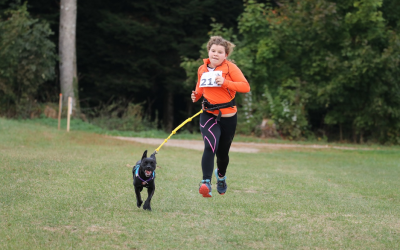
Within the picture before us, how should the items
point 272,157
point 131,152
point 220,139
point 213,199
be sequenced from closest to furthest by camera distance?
point 220,139
point 213,199
point 131,152
point 272,157

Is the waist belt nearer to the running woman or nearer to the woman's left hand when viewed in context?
the running woman

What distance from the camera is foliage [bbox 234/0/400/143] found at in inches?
833

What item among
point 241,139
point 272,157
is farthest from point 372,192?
point 241,139

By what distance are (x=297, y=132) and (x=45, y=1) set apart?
15.1m

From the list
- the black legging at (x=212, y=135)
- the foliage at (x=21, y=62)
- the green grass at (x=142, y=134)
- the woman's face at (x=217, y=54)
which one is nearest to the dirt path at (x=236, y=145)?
the green grass at (x=142, y=134)

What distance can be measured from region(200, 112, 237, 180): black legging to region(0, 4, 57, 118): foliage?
16118 millimetres

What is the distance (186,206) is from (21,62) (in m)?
16.5

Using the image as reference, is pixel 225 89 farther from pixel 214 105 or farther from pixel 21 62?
pixel 21 62

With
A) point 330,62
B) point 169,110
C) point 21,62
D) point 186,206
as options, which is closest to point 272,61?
point 330,62

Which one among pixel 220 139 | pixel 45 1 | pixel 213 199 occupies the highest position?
pixel 45 1

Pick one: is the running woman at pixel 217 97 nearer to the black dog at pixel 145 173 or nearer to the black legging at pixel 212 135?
the black legging at pixel 212 135

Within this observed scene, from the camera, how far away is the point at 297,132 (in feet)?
72.3

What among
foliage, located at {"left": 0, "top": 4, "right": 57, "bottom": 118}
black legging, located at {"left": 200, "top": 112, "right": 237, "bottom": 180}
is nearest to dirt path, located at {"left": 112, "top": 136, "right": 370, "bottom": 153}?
foliage, located at {"left": 0, "top": 4, "right": 57, "bottom": 118}

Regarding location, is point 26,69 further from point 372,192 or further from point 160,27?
point 372,192
